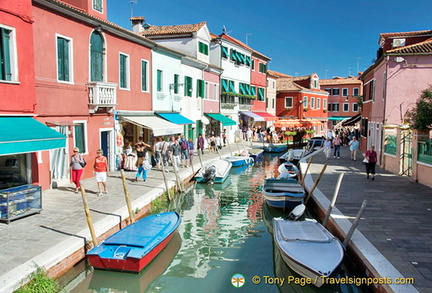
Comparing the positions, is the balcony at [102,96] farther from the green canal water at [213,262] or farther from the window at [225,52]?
the window at [225,52]

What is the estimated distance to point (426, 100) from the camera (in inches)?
600

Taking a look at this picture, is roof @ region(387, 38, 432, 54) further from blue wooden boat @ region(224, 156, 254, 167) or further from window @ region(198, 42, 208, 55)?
window @ region(198, 42, 208, 55)

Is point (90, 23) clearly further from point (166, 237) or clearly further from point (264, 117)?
point (264, 117)

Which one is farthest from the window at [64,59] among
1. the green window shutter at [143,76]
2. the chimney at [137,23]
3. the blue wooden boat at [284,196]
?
the chimney at [137,23]

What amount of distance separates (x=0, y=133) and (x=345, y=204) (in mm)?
9881

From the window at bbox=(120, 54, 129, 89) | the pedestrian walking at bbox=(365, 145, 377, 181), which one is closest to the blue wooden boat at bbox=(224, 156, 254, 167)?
the window at bbox=(120, 54, 129, 89)

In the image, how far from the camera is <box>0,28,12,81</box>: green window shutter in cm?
1031

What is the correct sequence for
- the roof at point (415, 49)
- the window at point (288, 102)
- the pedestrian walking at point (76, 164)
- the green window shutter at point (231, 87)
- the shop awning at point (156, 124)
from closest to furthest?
the pedestrian walking at point (76, 164)
the shop awning at point (156, 124)
the roof at point (415, 49)
the green window shutter at point (231, 87)
the window at point (288, 102)

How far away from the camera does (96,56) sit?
15.4 metres

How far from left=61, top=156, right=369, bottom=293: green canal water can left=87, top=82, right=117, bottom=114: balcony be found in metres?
4.95

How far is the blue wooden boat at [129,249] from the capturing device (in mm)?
7918

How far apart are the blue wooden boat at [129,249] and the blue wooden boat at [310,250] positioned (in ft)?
9.36

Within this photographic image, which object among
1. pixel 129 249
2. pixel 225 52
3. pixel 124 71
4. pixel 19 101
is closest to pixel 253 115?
pixel 225 52

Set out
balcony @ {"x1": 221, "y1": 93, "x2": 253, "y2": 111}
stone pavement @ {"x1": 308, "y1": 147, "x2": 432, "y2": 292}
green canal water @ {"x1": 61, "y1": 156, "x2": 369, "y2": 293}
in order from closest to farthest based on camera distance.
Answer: stone pavement @ {"x1": 308, "y1": 147, "x2": 432, "y2": 292}, green canal water @ {"x1": 61, "y1": 156, "x2": 369, "y2": 293}, balcony @ {"x1": 221, "y1": 93, "x2": 253, "y2": 111}
